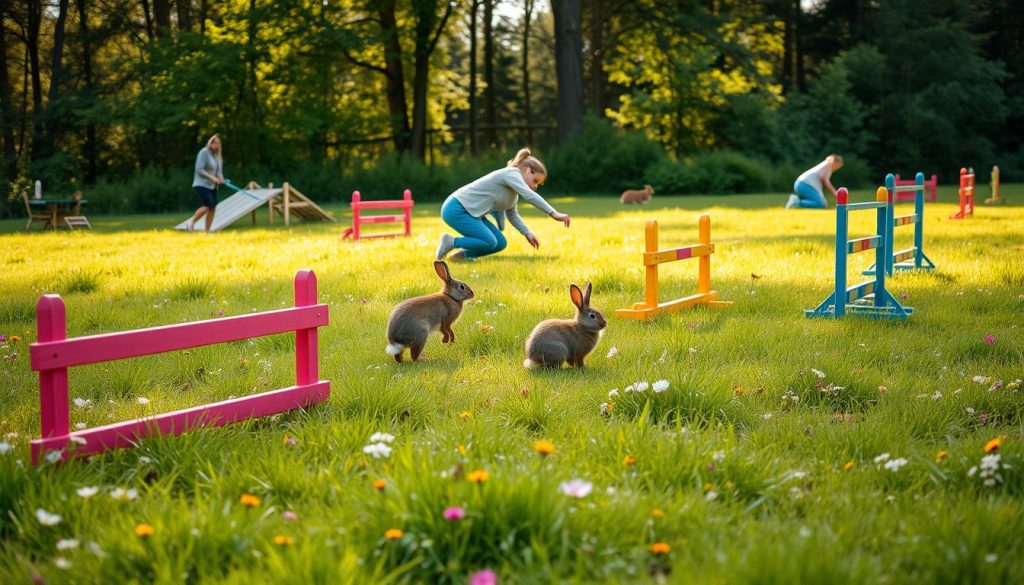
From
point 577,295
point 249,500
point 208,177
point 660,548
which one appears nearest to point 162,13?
point 208,177

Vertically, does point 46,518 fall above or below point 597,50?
below

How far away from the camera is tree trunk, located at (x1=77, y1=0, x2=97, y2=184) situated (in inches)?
1353

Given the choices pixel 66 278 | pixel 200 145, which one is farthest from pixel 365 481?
pixel 200 145

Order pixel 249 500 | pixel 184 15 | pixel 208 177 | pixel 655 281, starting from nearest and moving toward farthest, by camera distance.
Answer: pixel 249 500
pixel 655 281
pixel 208 177
pixel 184 15

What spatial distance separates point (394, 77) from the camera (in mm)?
35375

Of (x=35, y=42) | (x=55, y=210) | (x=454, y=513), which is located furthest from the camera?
(x=35, y=42)

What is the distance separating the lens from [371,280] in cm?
898

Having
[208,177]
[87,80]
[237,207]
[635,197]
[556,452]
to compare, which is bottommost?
[556,452]

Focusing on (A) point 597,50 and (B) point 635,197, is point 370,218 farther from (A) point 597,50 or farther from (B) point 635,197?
(A) point 597,50

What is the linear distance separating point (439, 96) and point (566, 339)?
35781 mm

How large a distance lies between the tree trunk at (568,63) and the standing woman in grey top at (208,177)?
17182 millimetres

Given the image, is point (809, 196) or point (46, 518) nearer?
point (46, 518)

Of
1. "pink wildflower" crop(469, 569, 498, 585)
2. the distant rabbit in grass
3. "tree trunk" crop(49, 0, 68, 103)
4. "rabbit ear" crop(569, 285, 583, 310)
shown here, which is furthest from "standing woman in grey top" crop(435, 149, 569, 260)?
"tree trunk" crop(49, 0, 68, 103)

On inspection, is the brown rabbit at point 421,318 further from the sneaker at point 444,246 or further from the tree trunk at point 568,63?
the tree trunk at point 568,63
